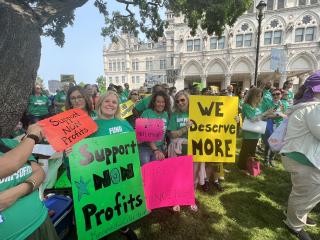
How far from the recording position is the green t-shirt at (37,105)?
650 centimetres

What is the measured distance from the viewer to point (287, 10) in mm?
30125

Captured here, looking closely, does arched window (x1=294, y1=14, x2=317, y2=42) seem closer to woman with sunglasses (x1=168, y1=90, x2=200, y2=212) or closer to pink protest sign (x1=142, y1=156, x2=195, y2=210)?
woman with sunglasses (x1=168, y1=90, x2=200, y2=212)

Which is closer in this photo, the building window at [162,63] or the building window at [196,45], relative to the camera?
the building window at [196,45]

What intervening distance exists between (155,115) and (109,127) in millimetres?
1007

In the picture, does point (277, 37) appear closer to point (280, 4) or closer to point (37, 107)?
point (280, 4)

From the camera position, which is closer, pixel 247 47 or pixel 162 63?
pixel 247 47

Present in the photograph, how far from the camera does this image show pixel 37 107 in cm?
658

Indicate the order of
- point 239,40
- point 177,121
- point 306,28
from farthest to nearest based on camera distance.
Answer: point 239,40 → point 306,28 → point 177,121

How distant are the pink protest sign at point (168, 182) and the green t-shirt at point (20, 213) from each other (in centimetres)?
140

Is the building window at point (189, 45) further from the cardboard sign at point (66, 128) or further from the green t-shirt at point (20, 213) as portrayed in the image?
the green t-shirt at point (20, 213)

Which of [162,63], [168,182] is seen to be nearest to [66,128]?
[168,182]

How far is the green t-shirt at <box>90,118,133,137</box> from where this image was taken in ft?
8.55

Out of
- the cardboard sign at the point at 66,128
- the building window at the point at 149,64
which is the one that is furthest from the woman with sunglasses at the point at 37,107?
the building window at the point at 149,64

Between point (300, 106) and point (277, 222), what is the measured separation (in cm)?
191
